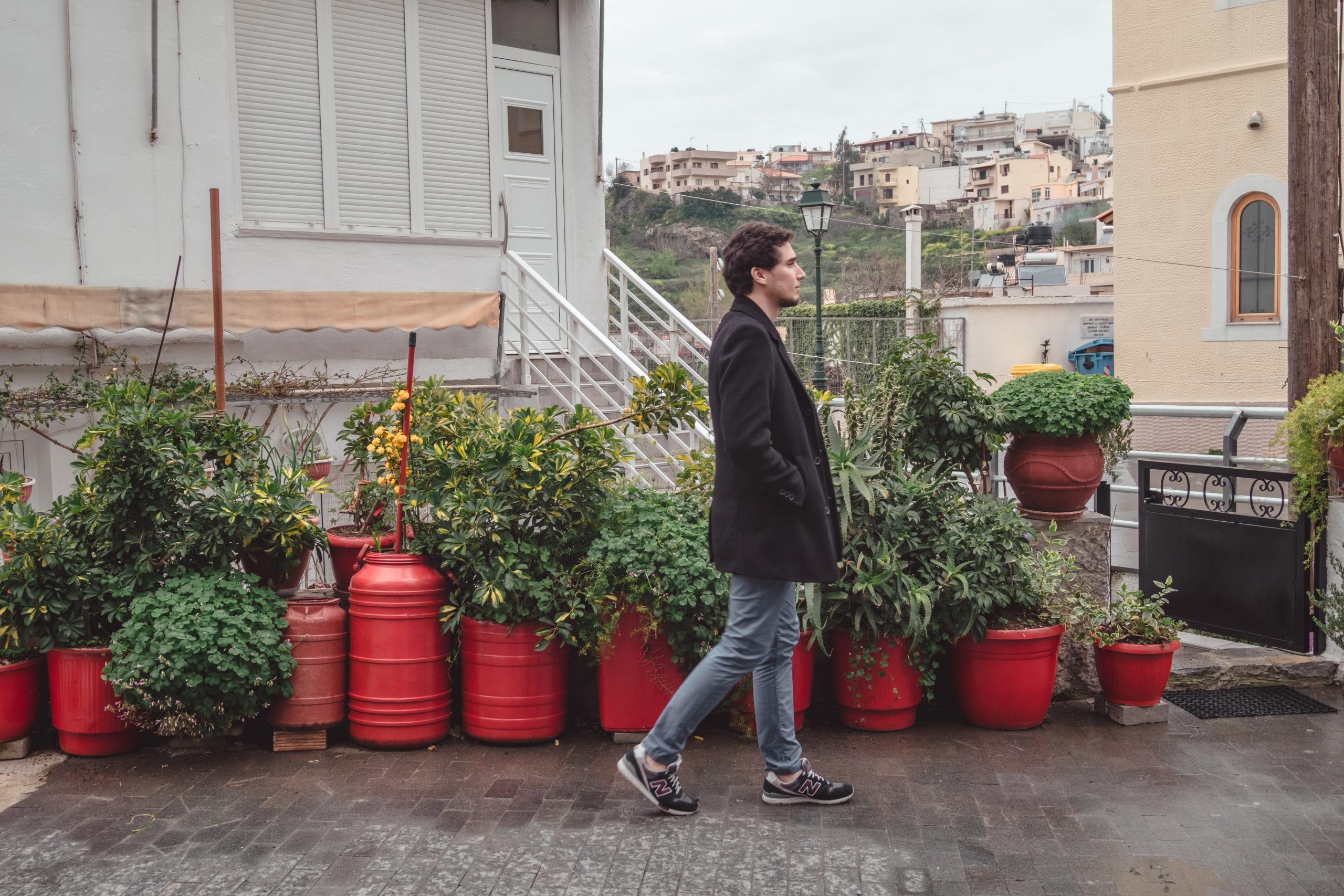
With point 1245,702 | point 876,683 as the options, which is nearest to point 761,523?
point 876,683

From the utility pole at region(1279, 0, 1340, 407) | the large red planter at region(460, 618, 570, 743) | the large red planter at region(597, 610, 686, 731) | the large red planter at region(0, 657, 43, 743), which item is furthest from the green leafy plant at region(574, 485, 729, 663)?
the utility pole at region(1279, 0, 1340, 407)

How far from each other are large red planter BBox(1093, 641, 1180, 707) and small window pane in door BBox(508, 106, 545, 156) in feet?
24.0

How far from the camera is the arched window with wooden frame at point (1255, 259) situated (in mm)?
16656

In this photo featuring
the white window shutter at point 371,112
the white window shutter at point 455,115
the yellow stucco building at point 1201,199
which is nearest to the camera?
the white window shutter at point 371,112

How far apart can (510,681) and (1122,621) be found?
2728 millimetres

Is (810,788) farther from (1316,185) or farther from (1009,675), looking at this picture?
(1316,185)

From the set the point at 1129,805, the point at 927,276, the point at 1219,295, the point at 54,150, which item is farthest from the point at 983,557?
the point at 927,276

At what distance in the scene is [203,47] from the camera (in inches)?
340

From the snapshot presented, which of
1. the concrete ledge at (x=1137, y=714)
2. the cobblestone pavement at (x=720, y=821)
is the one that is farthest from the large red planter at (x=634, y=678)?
the concrete ledge at (x=1137, y=714)

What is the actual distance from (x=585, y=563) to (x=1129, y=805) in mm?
2241

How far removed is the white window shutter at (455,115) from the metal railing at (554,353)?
59 centimetres

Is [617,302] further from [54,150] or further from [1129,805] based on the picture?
[1129,805]

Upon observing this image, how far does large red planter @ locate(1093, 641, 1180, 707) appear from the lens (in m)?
4.98

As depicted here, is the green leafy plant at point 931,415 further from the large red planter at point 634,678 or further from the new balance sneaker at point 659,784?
the new balance sneaker at point 659,784
